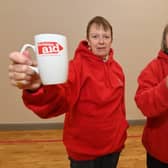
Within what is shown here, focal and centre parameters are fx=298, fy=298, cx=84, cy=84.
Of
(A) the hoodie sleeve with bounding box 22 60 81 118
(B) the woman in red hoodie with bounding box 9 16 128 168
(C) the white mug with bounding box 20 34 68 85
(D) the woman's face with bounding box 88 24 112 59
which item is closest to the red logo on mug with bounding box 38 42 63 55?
(C) the white mug with bounding box 20 34 68 85

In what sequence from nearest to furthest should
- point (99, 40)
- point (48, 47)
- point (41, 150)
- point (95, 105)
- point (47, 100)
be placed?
point (48, 47), point (47, 100), point (95, 105), point (99, 40), point (41, 150)

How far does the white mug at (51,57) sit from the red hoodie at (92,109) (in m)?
0.54

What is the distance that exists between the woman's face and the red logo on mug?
2.54 feet

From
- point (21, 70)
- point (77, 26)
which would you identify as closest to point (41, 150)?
point (77, 26)

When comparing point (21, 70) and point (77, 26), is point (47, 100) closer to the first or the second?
point (21, 70)

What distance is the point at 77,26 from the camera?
2889 mm

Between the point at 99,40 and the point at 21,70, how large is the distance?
0.81 metres

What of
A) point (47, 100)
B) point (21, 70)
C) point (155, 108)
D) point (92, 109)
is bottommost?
point (92, 109)

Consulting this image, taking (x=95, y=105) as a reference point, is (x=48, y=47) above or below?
above

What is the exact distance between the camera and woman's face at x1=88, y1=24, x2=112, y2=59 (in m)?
1.46

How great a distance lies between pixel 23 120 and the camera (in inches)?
119

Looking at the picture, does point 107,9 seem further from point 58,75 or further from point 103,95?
point 58,75

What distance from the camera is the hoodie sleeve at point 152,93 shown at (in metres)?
1.02

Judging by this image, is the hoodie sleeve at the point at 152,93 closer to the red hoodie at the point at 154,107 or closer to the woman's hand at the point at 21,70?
the red hoodie at the point at 154,107
